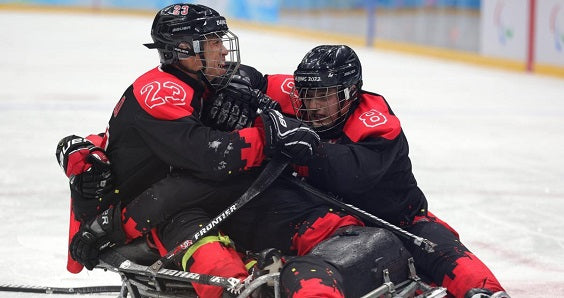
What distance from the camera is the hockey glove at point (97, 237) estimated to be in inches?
124

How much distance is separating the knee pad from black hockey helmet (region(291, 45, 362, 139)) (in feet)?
1.33

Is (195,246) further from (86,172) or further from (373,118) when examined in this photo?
(373,118)

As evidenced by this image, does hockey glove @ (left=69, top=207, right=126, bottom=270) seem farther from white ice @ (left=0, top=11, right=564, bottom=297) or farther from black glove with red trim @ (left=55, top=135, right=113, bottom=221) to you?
white ice @ (left=0, top=11, right=564, bottom=297)

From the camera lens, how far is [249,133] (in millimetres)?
3059

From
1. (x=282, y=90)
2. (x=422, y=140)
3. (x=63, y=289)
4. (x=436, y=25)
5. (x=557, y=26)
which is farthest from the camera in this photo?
(x=436, y=25)

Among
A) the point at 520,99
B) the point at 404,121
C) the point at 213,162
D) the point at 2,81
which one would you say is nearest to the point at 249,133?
the point at 213,162

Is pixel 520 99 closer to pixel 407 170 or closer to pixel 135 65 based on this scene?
pixel 135 65

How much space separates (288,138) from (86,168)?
0.65 m

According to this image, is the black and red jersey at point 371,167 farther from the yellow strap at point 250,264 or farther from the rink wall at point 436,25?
the rink wall at point 436,25

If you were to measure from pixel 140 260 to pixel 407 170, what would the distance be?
0.89m

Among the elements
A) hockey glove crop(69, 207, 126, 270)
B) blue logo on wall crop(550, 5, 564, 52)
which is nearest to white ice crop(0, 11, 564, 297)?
blue logo on wall crop(550, 5, 564, 52)

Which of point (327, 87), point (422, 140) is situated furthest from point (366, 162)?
point (422, 140)

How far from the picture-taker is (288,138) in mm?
2967

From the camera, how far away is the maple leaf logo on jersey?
3215 millimetres
